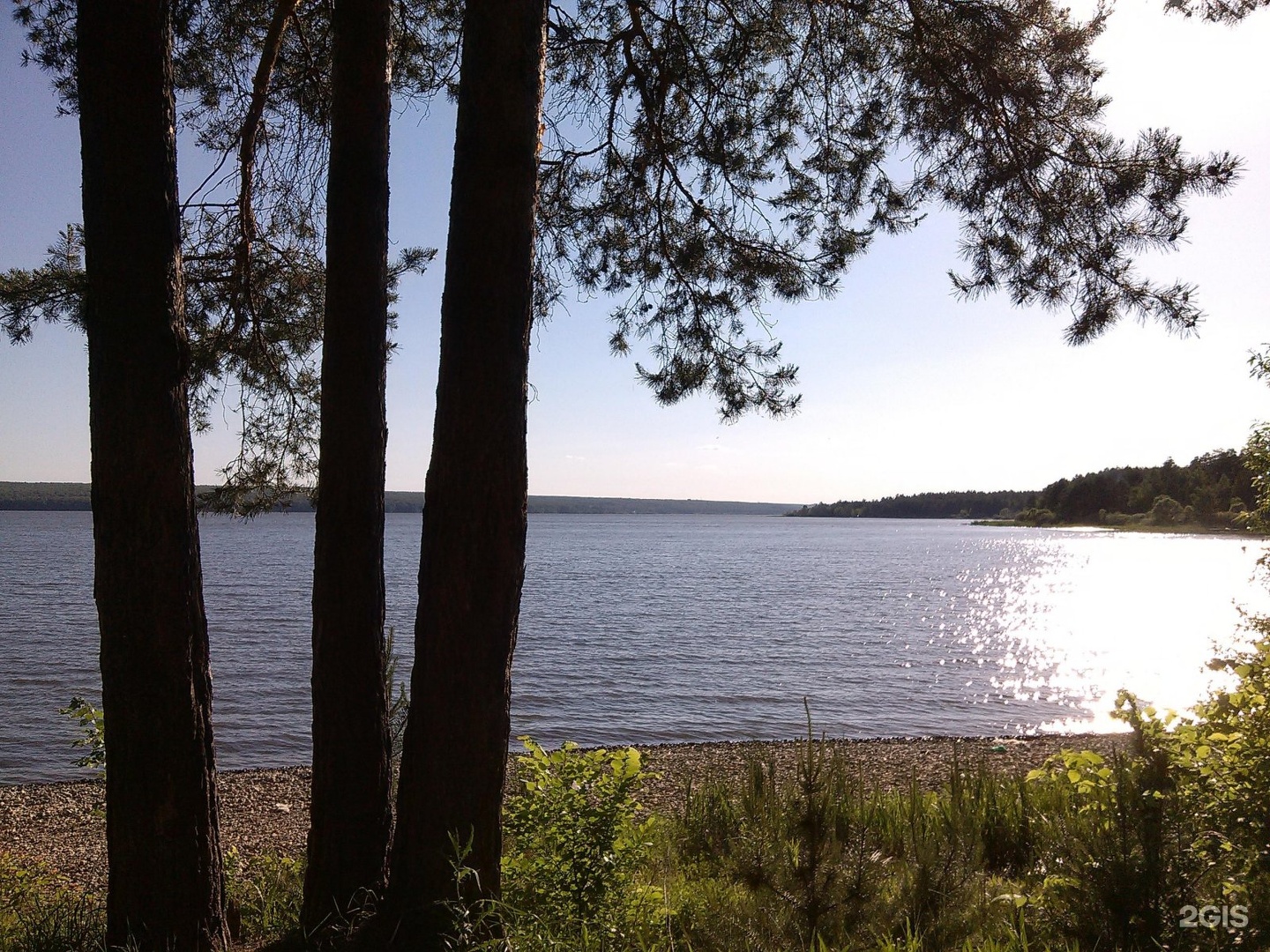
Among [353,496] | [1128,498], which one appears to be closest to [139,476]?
[353,496]

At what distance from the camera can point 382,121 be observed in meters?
4.12

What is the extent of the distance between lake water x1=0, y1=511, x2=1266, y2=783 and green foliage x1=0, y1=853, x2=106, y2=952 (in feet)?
16.1

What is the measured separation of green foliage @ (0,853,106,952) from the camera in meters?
3.53

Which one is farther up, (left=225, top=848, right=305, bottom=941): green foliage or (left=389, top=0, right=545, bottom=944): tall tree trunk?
(left=389, top=0, right=545, bottom=944): tall tree trunk

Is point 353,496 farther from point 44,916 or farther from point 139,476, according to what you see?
point 44,916

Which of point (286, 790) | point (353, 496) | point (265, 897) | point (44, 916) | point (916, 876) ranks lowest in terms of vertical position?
point (286, 790)

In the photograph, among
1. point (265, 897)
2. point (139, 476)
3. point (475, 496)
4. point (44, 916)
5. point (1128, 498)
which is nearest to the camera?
point (139, 476)

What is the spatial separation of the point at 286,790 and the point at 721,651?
15586 mm

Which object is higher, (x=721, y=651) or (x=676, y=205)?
(x=676, y=205)

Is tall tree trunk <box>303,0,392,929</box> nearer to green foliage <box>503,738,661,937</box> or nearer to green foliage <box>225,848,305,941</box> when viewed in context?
green foliage <box>225,848,305,941</box>

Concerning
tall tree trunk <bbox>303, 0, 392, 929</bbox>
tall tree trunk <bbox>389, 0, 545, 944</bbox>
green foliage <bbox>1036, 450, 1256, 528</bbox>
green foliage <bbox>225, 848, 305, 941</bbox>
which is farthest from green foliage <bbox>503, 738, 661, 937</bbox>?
green foliage <bbox>1036, 450, 1256, 528</bbox>

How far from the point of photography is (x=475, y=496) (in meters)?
3.34

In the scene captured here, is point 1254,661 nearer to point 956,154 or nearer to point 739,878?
point 739,878

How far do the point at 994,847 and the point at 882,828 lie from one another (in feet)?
2.49
